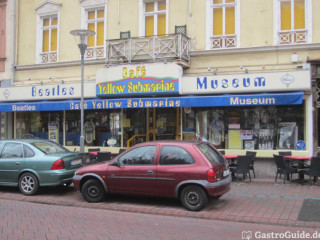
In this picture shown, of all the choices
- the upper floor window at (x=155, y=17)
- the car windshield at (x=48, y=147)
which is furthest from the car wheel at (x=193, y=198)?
the upper floor window at (x=155, y=17)

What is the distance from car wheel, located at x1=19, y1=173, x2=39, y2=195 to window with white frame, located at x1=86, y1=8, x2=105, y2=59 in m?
7.14

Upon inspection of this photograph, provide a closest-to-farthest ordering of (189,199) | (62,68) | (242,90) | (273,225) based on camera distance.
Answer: (273,225) < (189,199) < (242,90) < (62,68)

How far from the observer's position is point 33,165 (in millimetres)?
9156

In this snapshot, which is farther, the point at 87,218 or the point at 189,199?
the point at 189,199

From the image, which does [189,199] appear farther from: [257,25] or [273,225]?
[257,25]

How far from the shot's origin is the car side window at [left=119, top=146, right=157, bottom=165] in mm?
7969

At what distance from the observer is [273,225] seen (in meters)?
6.69

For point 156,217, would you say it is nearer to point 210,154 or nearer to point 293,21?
point 210,154

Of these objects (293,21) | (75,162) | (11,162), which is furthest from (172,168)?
(293,21)

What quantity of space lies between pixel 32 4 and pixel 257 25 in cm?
1033

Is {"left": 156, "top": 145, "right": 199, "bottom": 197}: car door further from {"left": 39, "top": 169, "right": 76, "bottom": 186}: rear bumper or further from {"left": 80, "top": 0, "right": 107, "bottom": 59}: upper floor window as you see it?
{"left": 80, "top": 0, "right": 107, "bottom": 59}: upper floor window

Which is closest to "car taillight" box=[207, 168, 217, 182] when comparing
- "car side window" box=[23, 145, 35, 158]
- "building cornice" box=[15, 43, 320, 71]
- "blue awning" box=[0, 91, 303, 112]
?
"car side window" box=[23, 145, 35, 158]

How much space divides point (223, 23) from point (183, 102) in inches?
A: 135

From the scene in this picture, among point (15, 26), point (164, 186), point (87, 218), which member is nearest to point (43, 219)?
point (87, 218)
